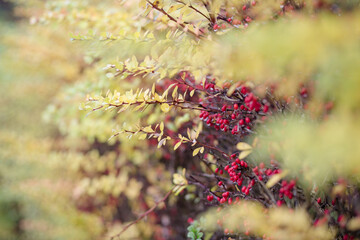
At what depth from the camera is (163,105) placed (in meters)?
1.19

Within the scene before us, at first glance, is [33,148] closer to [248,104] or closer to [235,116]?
[235,116]

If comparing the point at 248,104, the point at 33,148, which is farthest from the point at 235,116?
the point at 33,148

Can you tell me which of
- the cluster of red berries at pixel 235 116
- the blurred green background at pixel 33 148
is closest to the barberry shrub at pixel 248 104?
the cluster of red berries at pixel 235 116

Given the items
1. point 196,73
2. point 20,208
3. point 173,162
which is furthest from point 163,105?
point 20,208

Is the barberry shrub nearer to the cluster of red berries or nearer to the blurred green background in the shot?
the cluster of red berries

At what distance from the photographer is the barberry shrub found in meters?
0.55

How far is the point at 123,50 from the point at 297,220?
3.76 ft

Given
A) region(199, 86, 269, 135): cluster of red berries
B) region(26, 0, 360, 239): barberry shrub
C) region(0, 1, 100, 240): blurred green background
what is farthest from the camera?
region(0, 1, 100, 240): blurred green background

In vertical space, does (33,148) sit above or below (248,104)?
below

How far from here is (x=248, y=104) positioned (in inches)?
46.8

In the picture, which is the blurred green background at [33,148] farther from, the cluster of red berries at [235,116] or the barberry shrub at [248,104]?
the cluster of red berries at [235,116]

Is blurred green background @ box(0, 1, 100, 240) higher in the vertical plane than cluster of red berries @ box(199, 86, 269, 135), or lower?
lower

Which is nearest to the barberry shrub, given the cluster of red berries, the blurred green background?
the cluster of red berries

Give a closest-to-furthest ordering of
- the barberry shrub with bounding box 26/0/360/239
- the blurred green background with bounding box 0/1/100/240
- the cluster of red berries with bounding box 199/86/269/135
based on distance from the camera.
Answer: the barberry shrub with bounding box 26/0/360/239 → the cluster of red berries with bounding box 199/86/269/135 → the blurred green background with bounding box 0/1/100/240
